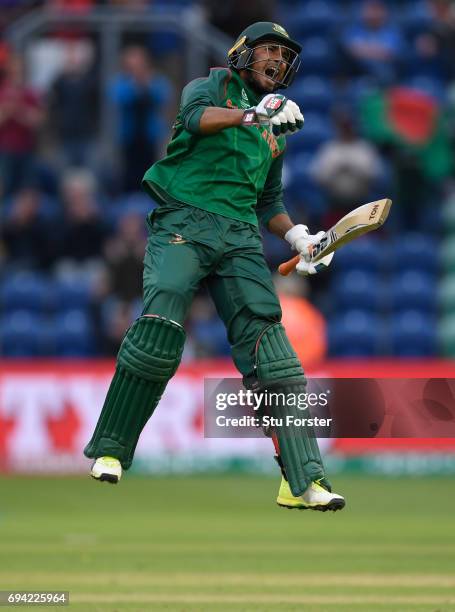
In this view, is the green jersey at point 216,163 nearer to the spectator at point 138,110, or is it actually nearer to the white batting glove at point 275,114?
the white batting glove at point 275,114

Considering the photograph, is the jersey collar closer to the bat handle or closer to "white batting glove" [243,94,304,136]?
"white batting glove" [243,94,304,136]

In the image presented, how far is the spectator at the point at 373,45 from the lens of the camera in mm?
15977

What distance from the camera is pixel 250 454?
14055mm

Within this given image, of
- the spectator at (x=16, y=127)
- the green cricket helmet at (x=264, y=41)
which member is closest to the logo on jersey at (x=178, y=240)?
the green cricket helmet at (x=264, y=41)

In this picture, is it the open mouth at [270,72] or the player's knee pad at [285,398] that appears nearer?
the player's knee pad at [285,398]

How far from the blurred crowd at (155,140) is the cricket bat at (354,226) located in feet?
25.2

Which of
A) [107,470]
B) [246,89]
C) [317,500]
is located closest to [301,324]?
[246,89]

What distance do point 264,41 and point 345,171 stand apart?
8633 mm

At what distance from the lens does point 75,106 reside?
15.6 metres

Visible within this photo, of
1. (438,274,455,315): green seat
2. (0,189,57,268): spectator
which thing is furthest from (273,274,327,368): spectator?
(0,189,57,268): spectator

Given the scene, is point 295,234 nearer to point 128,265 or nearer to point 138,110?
point 128,265

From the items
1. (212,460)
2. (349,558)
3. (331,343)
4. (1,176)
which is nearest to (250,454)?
(212,460)

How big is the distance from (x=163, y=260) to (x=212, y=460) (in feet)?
26.4

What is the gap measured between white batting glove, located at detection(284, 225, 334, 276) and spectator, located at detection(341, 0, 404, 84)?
32.0 ft
